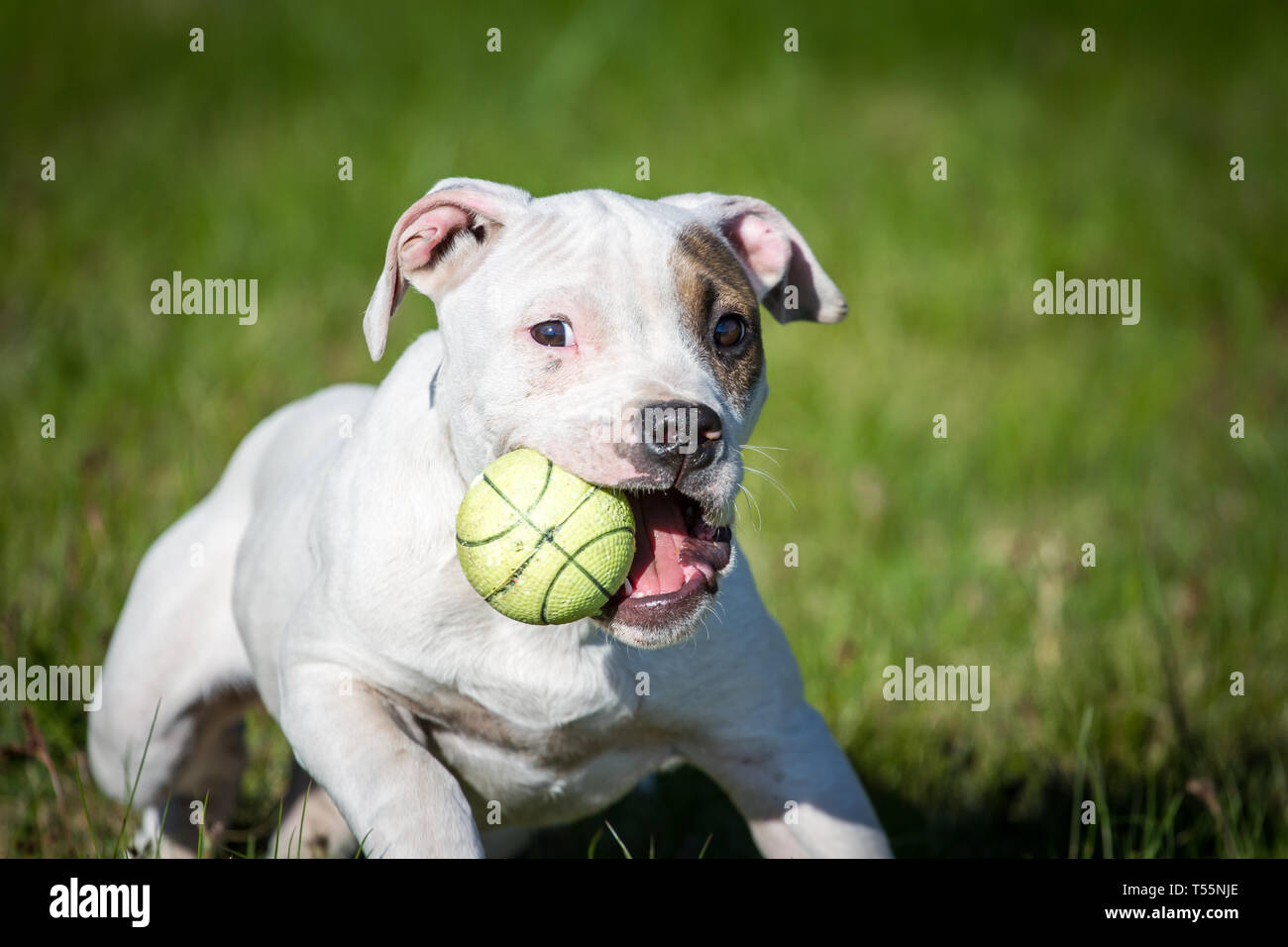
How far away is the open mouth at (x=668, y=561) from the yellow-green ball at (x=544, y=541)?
2.8 inches

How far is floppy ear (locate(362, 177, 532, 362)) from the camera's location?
123 inches

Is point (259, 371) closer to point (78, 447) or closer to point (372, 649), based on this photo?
point (78, 447)

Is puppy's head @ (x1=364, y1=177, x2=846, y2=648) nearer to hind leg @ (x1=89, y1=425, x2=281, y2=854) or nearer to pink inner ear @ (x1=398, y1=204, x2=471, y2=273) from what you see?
pink inner ear @ (x1=398, y1=204, x2=471, y2=273)

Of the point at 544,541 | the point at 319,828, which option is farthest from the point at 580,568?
the point at 319,828

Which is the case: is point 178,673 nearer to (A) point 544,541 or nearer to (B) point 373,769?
(B) point 373,769

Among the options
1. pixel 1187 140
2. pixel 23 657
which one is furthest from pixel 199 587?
pixel 1187 140

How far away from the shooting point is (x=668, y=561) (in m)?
2.88

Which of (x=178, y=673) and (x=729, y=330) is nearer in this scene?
(x=729, y=330)

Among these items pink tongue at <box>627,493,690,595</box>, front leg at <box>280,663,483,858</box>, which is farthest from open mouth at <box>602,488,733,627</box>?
front leg at <box>280,663,483,858</box>

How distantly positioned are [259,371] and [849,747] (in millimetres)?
3561

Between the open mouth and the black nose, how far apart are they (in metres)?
0.13

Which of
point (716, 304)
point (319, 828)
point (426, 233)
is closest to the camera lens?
point (716, 304)

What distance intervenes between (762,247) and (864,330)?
4572mm

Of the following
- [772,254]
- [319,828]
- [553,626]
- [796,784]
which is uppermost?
[772,254]
